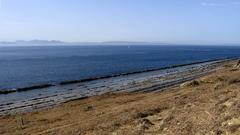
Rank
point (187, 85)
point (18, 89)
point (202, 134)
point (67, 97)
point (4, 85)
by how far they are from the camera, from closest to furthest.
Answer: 1. point (202, 134)
2. point (187, 85)
3. point (67, 97)
4. point (18, 89)
5. point (4, 85)

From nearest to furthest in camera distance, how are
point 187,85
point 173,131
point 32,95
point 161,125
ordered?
1. point 173,131
2. point 161,125
3. point 187,85
4. point 32,95

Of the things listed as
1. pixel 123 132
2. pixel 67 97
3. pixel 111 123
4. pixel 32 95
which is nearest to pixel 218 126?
pixel 123 132

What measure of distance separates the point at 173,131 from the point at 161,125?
147 cm

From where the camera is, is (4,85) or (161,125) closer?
(161,125)

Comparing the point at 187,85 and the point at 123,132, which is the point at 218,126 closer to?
the point at 123,132

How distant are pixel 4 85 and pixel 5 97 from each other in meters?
13.9

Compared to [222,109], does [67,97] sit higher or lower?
lower

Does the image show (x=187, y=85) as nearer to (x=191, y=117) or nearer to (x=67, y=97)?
(x=67, y=97)

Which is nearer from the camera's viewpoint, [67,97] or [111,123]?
[111,123]

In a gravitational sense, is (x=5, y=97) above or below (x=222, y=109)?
below

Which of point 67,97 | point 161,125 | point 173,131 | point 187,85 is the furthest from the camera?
point 67,97

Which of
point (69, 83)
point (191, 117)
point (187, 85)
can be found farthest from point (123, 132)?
point (69, 83)

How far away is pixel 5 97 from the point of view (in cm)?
4741

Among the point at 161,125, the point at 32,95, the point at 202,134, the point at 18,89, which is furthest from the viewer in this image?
the point at 18,89
